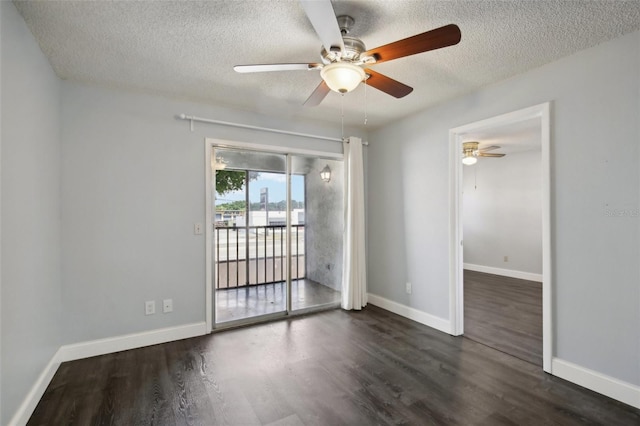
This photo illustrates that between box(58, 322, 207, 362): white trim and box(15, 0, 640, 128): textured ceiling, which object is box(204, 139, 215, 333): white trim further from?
box(15, 0, 640, 128): textured ceiling

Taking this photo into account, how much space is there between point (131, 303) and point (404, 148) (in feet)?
11.3

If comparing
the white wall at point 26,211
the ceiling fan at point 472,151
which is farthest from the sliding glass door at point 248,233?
the ceiling fan at point 472,151

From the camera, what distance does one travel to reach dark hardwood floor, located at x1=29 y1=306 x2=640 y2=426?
1910 millimetres

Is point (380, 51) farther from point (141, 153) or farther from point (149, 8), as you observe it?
point (141, 153)

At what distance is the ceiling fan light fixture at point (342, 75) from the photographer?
1844 millimetres

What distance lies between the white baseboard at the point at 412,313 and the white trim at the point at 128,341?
2.23 metres

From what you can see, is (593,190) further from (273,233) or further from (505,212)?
(505,212)

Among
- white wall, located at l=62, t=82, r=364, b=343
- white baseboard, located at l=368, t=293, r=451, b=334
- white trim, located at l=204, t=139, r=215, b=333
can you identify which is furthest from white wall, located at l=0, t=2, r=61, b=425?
white baseboard, located at l=368, t=293, r=451, b=334

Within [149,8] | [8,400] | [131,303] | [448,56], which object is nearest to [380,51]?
[448,56]

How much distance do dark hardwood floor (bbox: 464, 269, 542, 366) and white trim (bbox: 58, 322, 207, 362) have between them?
9.51ft

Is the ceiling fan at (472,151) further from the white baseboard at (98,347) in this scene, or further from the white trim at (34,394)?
the white trim at (34,394)

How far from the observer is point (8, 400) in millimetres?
1659

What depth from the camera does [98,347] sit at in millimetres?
2758

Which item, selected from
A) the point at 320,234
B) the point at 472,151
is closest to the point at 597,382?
the point at 320,234
